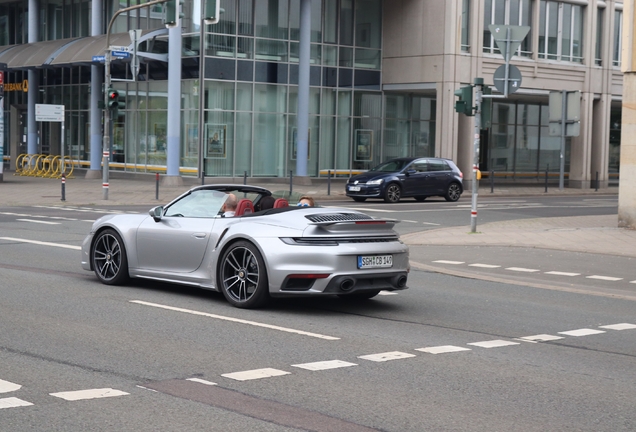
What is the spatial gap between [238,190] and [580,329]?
13.6 ft

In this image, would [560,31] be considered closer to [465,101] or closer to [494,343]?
[465,101]

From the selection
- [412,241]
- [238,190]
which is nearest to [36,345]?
[238,190]

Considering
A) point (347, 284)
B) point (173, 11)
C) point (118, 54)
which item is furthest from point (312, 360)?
point (118, 54)

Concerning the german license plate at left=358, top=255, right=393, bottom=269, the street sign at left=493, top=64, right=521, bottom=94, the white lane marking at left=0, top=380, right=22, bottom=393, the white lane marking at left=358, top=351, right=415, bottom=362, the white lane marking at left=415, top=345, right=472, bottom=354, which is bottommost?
the white lane marking at left=415, top=345, right=472, bottom=354

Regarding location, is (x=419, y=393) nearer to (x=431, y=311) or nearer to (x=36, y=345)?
(x=36, y=345)

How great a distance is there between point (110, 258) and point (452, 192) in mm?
24001

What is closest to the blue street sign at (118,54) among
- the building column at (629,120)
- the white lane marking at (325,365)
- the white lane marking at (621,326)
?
the building column at (629,120)

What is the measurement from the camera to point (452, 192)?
34531 mm

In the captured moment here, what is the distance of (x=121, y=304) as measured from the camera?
1022 centimetres

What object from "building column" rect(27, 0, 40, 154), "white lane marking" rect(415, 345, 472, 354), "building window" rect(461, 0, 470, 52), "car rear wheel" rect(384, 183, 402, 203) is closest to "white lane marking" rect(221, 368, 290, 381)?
"white lane marking" rect(415, 345, 472, 354)

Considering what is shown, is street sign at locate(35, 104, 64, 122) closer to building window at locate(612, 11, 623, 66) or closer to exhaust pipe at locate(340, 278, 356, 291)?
exhaust pipe at locate(340, 278, 356, 291)

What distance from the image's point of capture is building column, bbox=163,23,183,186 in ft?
124

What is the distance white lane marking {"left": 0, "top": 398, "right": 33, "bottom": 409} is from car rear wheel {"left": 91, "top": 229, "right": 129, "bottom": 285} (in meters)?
5.37

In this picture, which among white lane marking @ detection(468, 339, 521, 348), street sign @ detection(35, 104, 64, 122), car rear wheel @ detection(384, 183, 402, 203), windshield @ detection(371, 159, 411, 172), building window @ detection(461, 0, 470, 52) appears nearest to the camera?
white lane marking @ detection(468, 339, 521, 348)
